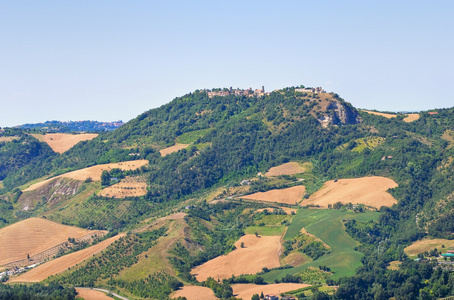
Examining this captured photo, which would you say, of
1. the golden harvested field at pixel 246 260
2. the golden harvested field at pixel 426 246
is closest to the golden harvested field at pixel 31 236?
the golden harvested field at pixel 246 260

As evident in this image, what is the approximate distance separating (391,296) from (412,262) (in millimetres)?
12797

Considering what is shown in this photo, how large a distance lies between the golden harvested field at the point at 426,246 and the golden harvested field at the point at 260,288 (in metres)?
31.0

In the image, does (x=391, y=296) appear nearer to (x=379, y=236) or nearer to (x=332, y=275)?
(x=332, y=275)

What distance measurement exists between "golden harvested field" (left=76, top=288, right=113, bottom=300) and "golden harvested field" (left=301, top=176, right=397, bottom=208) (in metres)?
73.4

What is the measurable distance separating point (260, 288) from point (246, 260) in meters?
19.6

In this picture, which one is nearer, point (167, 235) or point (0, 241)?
point (167, 235)

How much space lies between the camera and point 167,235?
160125 mm

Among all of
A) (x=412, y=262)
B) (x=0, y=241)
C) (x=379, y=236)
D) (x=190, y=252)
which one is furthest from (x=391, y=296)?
(x=0, y=241)

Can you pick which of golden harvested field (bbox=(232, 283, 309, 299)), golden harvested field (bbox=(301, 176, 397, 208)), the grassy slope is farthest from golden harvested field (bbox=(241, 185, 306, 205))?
golden harvested field (bbox=(232, 283, 309, 299))

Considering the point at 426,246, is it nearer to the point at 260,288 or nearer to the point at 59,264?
the point at 260,288

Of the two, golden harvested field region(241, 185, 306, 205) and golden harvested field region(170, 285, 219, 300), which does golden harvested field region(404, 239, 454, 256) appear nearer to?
golden harvested field region(241, 185, 306, 205)

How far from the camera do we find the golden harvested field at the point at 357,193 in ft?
580

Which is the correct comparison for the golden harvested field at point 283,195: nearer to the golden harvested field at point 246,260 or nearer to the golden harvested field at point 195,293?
the golden harvested field at point 246,260

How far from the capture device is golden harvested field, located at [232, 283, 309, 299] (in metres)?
124
